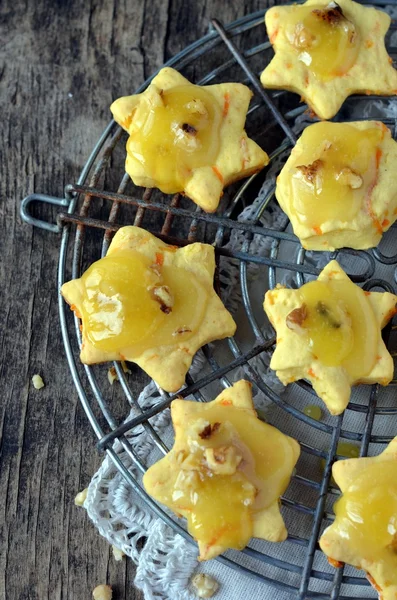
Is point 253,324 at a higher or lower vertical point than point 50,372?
higher

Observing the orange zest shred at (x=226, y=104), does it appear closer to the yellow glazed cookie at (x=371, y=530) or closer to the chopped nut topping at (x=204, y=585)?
the yellow glazed cookie at (x=371, y=530)

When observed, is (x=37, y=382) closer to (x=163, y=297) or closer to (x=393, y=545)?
(x=163, y=297)

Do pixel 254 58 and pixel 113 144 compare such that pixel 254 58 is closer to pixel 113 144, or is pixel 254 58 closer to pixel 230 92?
pixel 230 92

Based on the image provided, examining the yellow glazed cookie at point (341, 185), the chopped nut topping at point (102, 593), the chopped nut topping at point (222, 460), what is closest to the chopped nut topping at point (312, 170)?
the yellow glazed cookie at point (341, 185)

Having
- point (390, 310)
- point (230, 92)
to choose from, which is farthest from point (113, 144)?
point (390, 310)

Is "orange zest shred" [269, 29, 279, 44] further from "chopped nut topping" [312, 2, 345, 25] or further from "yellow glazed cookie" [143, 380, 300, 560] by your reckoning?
"yellow glazed cookie" [143, 380, 300, 560]

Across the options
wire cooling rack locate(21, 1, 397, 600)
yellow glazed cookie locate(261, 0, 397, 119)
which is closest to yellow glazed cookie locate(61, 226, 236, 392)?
wire cooling rack locate(21, 1, 397, 600)
